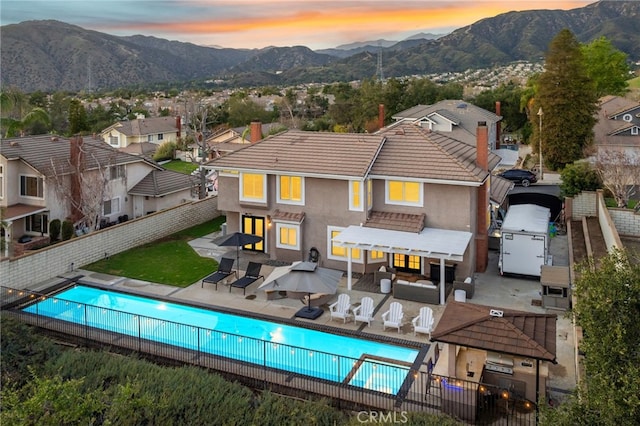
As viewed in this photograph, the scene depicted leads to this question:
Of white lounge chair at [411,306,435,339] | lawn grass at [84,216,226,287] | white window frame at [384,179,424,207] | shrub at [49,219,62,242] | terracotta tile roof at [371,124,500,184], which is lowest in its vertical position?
white lounge chair at [411,306,435,339]

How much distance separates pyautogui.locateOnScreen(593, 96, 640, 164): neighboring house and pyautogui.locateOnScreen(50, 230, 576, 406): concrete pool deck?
2748 cm

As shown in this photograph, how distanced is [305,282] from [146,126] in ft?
220

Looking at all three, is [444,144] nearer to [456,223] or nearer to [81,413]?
[456,223]

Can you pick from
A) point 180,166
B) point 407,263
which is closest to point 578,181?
point 407,263

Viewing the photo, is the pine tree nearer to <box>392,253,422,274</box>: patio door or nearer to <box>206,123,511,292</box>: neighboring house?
<box>206,123,511,292</box>: neighboring house

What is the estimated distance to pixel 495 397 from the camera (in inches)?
511

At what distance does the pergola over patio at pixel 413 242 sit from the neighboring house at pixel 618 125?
3005 cm

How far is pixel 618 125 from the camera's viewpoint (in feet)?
173

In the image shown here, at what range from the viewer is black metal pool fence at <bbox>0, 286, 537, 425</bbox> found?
12.8m

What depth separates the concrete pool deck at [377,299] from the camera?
17891mm

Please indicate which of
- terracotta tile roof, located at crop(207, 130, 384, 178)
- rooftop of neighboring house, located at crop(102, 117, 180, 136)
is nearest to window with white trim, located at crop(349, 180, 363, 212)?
terracotta tile roof, located at crop(207, 130, 384, 178)

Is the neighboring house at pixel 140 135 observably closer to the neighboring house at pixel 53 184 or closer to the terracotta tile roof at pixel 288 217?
the neighboring house at pixel 53 184

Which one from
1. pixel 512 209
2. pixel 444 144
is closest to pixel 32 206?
pixel 444 144

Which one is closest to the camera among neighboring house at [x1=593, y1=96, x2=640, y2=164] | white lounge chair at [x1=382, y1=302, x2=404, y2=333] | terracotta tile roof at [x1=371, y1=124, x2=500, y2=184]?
white lounge chair at [x1=382, y1=302, x2=404, y2=333]
